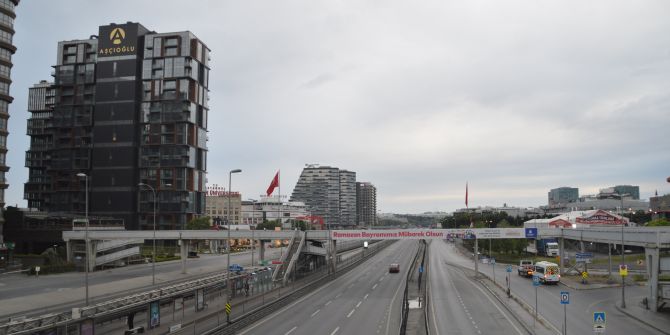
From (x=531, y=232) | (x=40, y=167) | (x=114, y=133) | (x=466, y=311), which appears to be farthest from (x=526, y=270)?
(x=40, y=167)

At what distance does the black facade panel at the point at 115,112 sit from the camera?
153875 millimetres

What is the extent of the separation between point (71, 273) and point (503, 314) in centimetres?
8034

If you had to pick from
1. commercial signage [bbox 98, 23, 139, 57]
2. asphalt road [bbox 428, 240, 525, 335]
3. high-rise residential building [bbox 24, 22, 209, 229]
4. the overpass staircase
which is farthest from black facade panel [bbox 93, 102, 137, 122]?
asphalt road [bbox 428, 240, 525, 335]

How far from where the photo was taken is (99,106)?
6127 inches

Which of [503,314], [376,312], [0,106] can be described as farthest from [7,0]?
[503,314]

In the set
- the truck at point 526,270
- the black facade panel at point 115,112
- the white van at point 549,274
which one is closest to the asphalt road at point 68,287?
the truck at point 526,270

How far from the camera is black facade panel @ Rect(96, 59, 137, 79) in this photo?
6068 inches

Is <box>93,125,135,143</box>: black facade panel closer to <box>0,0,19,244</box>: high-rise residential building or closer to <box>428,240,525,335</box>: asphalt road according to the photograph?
<box>0,0,19,244</box>: high-rise residential building

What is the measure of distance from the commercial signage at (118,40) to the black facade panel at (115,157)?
99.6ft

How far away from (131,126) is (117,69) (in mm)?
19054

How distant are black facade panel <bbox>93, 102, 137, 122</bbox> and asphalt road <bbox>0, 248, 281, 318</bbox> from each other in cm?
6810

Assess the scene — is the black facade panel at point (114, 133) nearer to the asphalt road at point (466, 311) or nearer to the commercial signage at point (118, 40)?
the commercial signage at point (118, 40)

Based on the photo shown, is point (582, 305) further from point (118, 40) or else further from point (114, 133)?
point (118, 40)

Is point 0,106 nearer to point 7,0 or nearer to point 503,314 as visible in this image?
point 7,0
